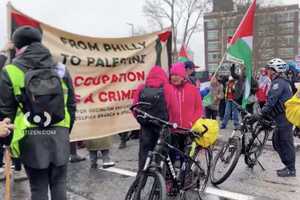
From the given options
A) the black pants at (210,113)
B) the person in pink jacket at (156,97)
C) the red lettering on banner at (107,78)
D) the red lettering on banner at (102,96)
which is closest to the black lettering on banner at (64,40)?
the red lettering on banner at (107,78)

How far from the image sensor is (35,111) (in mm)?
3355

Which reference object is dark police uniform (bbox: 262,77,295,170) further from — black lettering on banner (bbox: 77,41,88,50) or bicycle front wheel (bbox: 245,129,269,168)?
black lettering on banner (bbox: 77,41,88,50)

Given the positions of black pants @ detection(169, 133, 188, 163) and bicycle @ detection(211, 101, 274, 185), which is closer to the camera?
black pants @ detection(169, 133, 188, 163)

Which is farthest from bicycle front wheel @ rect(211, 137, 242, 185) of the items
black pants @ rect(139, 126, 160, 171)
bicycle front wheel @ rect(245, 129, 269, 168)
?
black pants @ rect(139, 126, 160, 171)

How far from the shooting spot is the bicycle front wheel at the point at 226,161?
620cm

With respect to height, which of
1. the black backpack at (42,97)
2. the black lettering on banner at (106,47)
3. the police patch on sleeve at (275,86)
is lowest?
the police patch on sleeve at (275,86)

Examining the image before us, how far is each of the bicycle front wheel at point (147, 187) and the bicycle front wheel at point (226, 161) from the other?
2070 millimetres

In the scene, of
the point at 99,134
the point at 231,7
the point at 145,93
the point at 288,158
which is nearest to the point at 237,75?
the point at 288,158

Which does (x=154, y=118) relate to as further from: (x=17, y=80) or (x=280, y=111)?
(x=280, y=111)

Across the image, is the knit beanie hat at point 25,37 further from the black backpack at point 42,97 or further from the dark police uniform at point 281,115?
the dark police uniform at point 281,115

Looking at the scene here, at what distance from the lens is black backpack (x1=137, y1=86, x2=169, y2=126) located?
520cm

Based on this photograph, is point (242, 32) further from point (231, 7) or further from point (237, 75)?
point (231, 7)

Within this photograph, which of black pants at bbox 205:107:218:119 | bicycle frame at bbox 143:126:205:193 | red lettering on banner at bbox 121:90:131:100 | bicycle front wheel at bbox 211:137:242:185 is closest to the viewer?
bicycle frame at bbox 143:126:205:193

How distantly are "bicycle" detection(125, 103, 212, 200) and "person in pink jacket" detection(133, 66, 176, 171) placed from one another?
393mm
